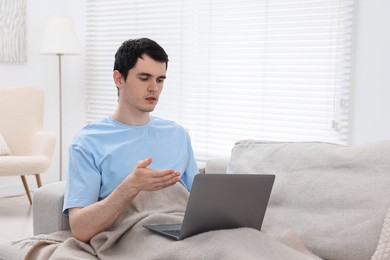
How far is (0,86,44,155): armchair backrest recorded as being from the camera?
14.5 ft

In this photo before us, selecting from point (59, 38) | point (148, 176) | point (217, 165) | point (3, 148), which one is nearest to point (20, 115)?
point (3, 148)

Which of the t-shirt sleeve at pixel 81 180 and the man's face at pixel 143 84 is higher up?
the man's face at pixel 143 84

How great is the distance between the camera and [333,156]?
191cm

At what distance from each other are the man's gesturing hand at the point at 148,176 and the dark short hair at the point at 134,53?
0.44 meters

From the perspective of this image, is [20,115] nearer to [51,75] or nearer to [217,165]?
[51,75]

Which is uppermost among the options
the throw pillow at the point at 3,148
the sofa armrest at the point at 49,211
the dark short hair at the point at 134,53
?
the dark short hair at the point at 134,53

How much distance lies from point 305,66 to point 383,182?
1.97 meters

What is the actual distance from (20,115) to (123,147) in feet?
9.08

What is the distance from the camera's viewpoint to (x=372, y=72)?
334 cm

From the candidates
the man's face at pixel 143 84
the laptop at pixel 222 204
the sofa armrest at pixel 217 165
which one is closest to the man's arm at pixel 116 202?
the laptop at pixel 222 204

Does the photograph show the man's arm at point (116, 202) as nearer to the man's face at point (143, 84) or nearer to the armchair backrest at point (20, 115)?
the man's face at point (143, 84)

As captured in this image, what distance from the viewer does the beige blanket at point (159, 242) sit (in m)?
1.52

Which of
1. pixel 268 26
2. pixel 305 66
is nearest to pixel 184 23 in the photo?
pixel 268 26

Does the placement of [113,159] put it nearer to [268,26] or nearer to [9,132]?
[268,26]
